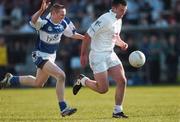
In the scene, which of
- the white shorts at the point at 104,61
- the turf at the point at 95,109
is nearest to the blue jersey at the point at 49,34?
the white shorts at the point at 104,61

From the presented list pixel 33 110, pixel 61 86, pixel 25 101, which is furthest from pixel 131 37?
pixel 61 86

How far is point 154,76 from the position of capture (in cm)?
3244

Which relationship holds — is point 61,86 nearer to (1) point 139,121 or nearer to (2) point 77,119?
(2) point 77,119

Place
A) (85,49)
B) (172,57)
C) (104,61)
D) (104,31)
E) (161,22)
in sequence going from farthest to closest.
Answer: (161,22) < (172,57) < (104,61) < (104,31) < (85,49)

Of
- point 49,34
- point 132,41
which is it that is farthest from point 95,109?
point 132,41

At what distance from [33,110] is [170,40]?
15.5 metres

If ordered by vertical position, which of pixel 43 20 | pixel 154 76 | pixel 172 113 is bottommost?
pixel 154 76

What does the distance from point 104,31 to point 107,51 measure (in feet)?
1.51

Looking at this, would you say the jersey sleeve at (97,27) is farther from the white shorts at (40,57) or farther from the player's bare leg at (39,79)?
the player's bare leg at (39,79)

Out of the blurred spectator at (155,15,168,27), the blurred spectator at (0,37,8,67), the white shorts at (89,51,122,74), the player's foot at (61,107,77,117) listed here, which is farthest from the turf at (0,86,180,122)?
the blurred spectator at (155,15,168,27)

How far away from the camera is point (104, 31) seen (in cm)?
1527

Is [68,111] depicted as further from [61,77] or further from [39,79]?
[39,79]

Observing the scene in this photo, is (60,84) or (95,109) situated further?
(95,109)

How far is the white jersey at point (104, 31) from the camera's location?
49.8ft
